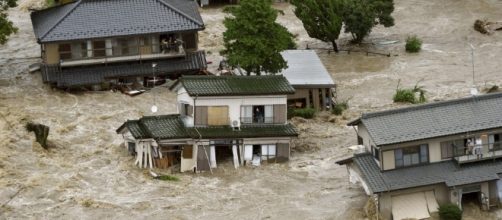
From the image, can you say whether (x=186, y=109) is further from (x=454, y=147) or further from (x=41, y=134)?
(x=454, y=147)

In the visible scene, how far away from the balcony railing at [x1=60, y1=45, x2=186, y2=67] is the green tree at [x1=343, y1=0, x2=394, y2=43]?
13863 millimetres

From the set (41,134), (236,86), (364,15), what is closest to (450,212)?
(236,86)

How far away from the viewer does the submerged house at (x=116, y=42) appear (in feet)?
213

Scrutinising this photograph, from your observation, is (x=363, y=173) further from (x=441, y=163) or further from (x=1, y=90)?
(x=1, y=90)

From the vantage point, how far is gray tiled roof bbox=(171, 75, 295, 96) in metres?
54.2

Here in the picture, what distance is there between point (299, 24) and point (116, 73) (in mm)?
21780

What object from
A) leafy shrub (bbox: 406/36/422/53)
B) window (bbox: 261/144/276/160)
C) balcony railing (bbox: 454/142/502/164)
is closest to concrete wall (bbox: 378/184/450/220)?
→ balcony railing (bbox: 454/142/502/164)

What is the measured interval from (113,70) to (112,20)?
340cm

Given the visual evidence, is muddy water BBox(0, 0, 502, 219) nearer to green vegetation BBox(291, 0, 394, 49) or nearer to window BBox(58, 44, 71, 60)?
green vegetation BBox(291, 0, 394, 49)

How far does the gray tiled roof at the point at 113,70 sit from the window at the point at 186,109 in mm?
10942

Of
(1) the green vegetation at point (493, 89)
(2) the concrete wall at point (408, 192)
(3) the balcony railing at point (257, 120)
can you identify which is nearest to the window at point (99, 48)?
(3) the balcony railing at point (257, 120)

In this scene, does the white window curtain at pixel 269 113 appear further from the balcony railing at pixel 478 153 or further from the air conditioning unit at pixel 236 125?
the balcony railing at pixel 478 153

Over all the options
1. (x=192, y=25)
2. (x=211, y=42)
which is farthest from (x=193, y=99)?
(x=211, y=42)

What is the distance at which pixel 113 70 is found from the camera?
6575cm
